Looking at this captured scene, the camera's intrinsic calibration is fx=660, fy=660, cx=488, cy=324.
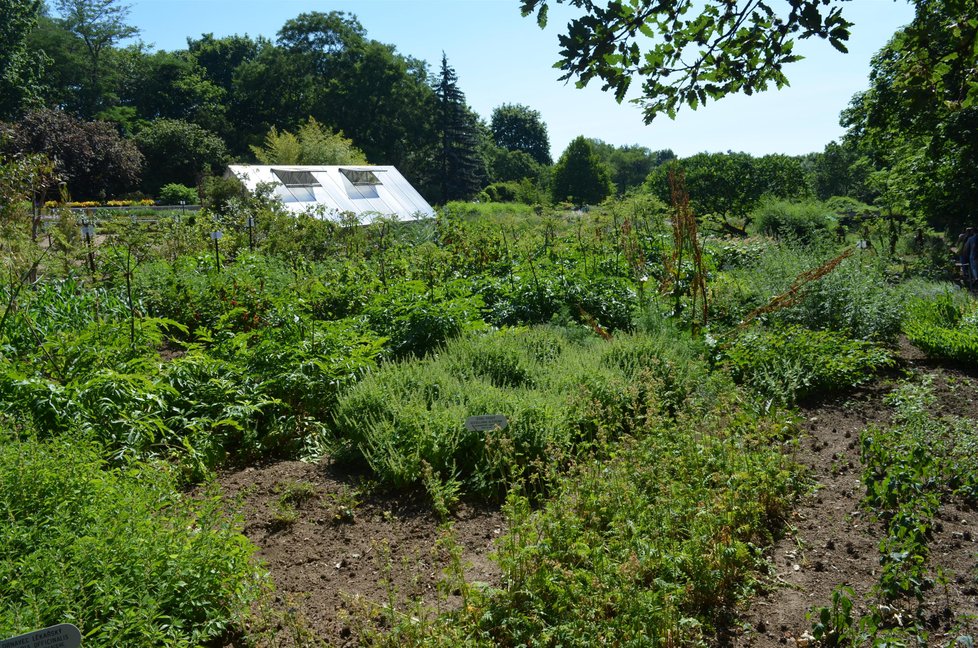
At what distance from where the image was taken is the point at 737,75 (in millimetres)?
3143

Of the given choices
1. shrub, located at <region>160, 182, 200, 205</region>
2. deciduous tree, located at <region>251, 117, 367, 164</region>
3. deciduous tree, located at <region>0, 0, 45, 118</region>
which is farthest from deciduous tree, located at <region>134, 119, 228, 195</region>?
deciduous tree, located at <region>251, 117, 367, 164</region>

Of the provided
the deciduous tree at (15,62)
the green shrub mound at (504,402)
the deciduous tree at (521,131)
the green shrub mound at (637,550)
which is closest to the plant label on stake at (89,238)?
the green shrub mound at (504,402)

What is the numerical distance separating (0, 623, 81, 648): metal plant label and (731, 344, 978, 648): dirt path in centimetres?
226

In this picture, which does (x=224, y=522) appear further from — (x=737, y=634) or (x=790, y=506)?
(x=790, y=506)

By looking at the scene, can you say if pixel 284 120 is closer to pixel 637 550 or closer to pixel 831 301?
pixel 831 301

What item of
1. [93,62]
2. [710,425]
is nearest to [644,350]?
[710,425]

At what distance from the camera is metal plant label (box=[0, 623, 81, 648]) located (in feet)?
5.35

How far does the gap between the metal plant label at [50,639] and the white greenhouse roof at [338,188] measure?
45.0ft

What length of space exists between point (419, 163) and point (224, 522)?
4483 centimetres

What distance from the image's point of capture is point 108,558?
2311 millimetres

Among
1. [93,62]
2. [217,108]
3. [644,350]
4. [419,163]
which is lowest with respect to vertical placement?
[644,350]

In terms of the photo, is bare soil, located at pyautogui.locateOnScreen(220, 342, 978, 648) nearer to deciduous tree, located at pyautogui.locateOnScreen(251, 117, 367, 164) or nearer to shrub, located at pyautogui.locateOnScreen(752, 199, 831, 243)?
shrub, located at pyautogui.locateOnScreen(752, 199, 831, 243)

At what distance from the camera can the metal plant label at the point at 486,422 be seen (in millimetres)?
3555

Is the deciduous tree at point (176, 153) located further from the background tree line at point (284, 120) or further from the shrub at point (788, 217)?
the shrub at point (788, 217)
